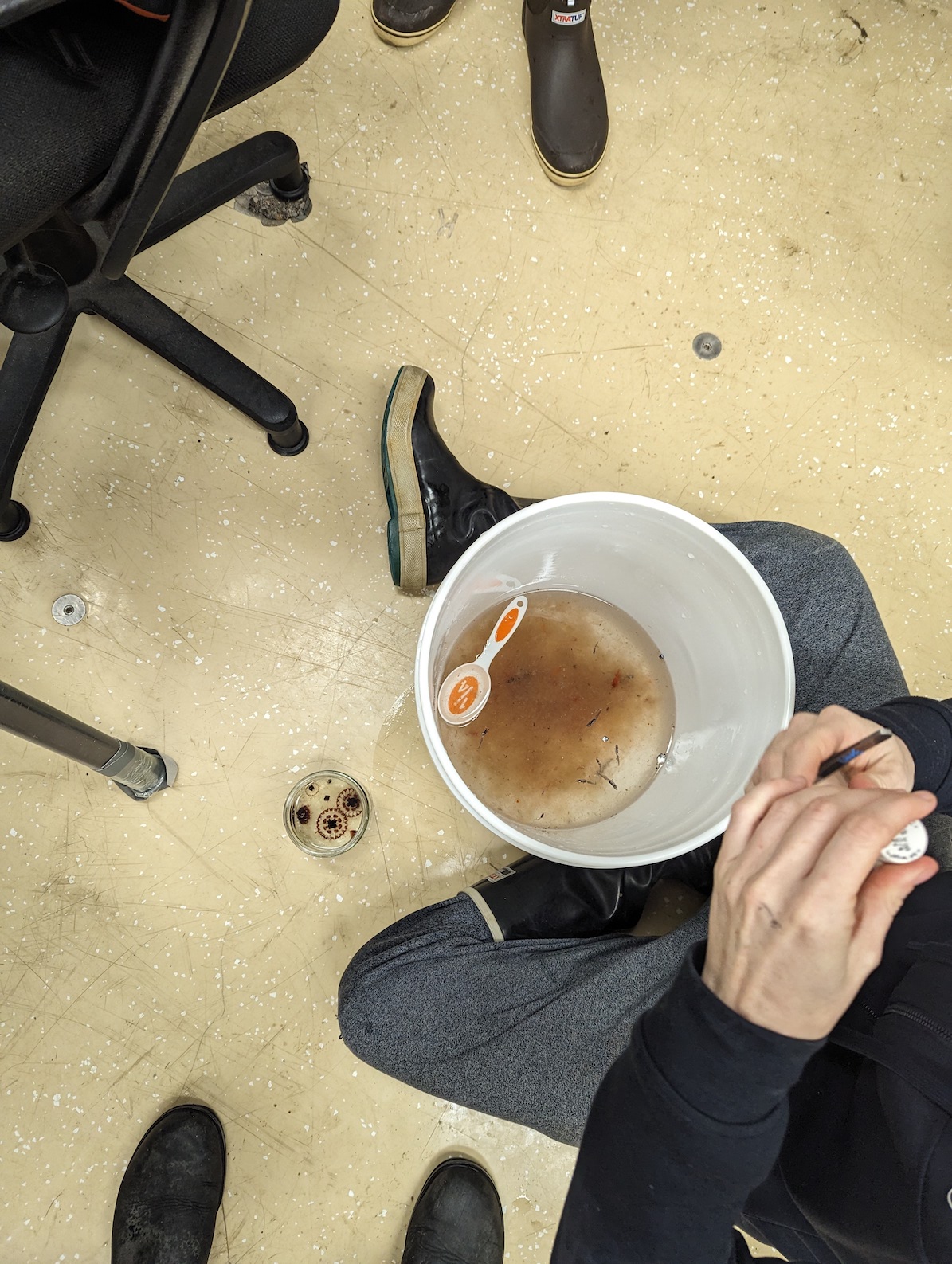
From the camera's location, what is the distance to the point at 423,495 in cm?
103

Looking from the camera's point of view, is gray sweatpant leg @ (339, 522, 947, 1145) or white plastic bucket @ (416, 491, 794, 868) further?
gray sweatpant leg @ (339, 522, 947, 1145)

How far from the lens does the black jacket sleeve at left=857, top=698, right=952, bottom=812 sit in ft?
2.28

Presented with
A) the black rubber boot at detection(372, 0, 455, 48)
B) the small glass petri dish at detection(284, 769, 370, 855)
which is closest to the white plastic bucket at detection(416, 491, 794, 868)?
the small glass petri dish at detection(284, 769, 370, 855)

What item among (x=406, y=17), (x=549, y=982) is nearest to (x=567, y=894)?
(x=549, y=982)

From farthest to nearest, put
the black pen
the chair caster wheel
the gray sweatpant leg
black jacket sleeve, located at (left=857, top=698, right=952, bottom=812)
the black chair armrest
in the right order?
1. the chair caster wheel
2. the gray sweatpant leg
3. black jacket sleeve, located at (left=857, top=698, right=952, bottom=812)
4. the black pen
5. the black chair armrest

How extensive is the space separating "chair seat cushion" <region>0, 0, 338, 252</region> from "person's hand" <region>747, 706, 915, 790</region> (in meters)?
0.69

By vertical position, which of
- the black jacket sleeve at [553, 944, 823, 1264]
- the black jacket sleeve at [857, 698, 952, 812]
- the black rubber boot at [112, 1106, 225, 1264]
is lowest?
the black rubber boot at [112, 1106, 225, 1264]

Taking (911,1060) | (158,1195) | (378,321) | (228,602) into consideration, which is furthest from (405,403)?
(158,1195)

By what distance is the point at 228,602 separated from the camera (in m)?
1.07

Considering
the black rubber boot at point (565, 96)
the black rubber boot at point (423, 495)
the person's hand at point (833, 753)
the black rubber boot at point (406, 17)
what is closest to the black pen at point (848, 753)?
the person's hand at point (833, 753)

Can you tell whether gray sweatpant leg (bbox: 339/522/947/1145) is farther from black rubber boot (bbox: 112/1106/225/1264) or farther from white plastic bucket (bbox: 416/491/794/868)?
black rubber boot (bbox: 112/1106/225/1264)

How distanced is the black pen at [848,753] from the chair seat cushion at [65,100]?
2.37ft

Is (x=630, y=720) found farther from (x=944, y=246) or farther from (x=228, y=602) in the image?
(x=944, y=246)

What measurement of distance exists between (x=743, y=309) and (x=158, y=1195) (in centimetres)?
144
